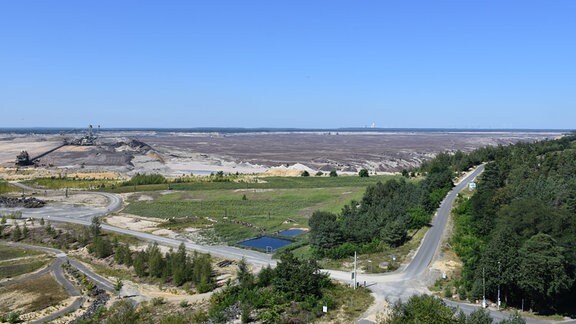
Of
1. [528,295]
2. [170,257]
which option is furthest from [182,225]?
[528,295]

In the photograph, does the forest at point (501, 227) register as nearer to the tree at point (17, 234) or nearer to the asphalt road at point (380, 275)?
the asphalt road at point (380, 275)

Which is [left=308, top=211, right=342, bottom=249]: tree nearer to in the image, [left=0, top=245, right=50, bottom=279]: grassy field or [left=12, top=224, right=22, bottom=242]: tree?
[left=0, top=245, right=50, bottom=279]: grassy field

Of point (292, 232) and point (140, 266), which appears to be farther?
point (292, 232)

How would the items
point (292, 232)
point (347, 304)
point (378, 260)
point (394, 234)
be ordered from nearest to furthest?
1. point (347, 304)
2. point (378, 260)
3. point (394, 234)
4. point (292, 232)

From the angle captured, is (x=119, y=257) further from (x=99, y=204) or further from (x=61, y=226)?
(x=99, y=204)

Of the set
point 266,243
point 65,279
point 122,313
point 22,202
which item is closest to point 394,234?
point 266,243

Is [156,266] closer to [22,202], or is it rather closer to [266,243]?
[266,243]

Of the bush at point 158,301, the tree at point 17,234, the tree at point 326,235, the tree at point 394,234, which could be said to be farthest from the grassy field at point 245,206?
the bush at point 158,301
